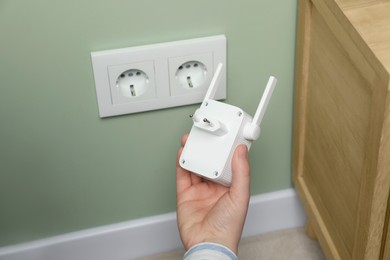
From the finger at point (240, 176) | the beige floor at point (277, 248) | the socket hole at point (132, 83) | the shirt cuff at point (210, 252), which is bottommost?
the beige floor at point (277, 248)

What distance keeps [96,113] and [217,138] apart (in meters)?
0.21

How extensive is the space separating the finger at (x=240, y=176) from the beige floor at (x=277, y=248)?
0.34 m

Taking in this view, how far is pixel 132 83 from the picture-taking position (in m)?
0.93

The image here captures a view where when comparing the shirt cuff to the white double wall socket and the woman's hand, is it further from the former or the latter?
the white double wall socket

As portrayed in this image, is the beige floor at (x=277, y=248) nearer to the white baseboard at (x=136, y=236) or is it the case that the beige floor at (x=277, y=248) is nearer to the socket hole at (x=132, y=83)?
the white baseboard at (x=136, y=236)

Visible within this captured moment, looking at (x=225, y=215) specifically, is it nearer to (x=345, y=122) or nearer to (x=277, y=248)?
(x=345, y=122)

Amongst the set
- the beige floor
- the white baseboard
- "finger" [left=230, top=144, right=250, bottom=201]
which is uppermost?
"finger" [left=230, top=144, right=250, bottom=201]

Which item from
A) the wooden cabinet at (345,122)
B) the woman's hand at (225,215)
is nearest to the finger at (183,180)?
the woman's hand at (225,215)

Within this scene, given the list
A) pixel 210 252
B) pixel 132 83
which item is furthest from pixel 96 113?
pixel 210 252

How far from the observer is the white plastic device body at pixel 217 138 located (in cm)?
83

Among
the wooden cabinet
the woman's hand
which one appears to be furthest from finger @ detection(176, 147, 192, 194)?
the wooden cabinet

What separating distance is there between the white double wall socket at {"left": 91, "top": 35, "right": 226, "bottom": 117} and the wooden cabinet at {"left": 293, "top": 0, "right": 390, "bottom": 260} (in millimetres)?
128

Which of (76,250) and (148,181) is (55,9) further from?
(76,250)

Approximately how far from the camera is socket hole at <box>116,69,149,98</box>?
926 mm
